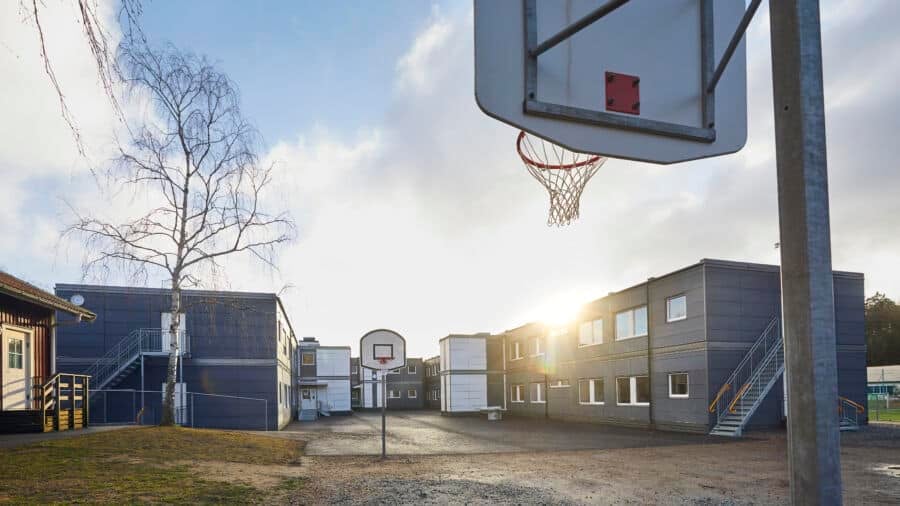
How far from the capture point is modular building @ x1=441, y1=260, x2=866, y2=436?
22.2 meters

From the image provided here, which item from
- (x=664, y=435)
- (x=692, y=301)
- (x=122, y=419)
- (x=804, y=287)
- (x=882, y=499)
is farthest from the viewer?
(x=122, y=419)

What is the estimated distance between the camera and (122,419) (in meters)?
26.8

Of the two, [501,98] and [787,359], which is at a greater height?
[501,98]

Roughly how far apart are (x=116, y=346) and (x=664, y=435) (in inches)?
894

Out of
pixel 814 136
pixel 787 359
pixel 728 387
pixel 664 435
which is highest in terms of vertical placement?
pixel 814 136

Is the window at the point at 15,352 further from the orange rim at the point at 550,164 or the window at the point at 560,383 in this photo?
the window at the point at 560,383

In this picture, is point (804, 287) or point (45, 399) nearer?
point (804, 287)

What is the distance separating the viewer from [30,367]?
17.1 m

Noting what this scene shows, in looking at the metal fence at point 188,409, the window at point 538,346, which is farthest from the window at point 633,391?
the metal fence at point 188,409

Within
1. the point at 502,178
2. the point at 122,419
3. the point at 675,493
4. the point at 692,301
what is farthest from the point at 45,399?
the point at 692,301

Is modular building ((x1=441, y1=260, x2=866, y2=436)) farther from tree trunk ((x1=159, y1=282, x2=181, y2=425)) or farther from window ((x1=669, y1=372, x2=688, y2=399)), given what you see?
tree trunk ((x1=159, y1=282, x2=181, y2=425))

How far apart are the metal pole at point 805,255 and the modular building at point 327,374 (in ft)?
170

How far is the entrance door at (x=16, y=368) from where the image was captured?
15984mm

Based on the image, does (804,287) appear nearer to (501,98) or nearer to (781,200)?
(781,200)
